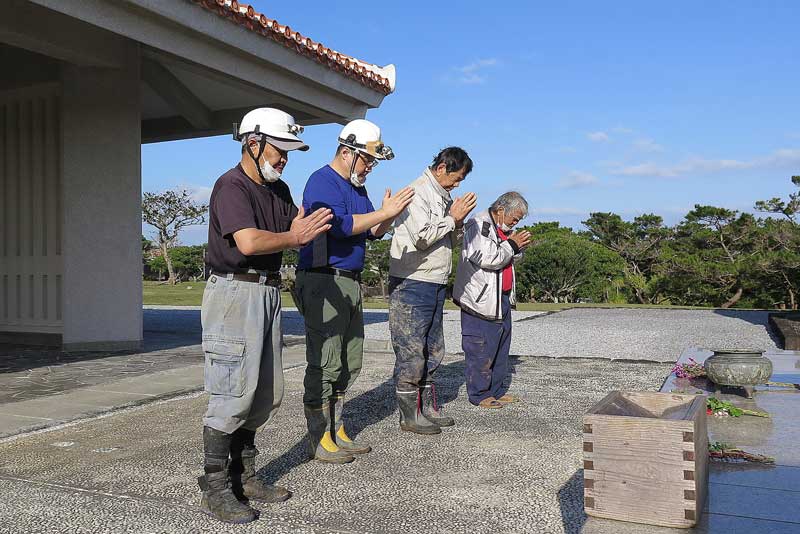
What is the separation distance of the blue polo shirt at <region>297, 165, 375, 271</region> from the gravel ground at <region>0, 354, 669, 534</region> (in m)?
1.12

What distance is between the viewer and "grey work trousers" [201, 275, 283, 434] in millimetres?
3102

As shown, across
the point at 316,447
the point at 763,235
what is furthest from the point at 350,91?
the point at 763,235

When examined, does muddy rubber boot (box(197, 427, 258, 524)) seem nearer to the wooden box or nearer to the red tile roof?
the wooden box

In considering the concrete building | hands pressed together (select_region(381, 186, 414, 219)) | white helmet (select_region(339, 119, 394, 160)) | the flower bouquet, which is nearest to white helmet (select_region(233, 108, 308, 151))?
hands pressed together (select_region(381, 186, 414, 219))

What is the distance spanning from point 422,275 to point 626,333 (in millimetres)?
8106

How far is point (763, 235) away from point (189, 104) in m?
18.7

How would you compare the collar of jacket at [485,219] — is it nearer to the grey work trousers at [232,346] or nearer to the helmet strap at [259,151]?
the helmet strap at [259,151]

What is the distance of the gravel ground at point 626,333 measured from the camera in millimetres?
9602

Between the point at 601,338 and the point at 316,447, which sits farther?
the point at 601,338

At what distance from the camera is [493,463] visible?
13.2 ft

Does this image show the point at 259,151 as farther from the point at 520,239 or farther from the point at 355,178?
the point at 520,239

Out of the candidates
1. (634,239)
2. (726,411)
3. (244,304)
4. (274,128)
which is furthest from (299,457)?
(634,239)

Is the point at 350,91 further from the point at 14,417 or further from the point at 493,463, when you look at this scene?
the point at 493,463

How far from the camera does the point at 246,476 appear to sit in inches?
134
